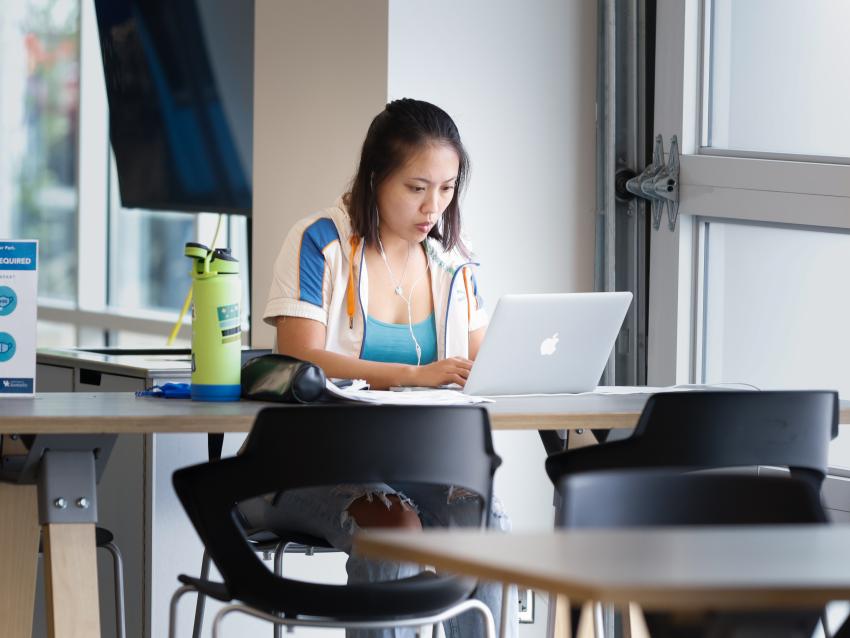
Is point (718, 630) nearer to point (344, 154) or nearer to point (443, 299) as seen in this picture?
point (443, 299)

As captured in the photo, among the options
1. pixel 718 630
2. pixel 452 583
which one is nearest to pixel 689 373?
pixel 452 583

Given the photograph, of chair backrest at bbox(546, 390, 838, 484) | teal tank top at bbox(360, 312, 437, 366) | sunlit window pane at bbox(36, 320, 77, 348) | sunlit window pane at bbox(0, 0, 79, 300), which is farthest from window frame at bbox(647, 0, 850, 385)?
sunlit window pane at bbox(36, 320, 77, 348)

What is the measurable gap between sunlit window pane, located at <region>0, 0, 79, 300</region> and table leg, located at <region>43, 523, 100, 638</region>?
16.3 ft

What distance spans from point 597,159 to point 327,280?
5.05 feet

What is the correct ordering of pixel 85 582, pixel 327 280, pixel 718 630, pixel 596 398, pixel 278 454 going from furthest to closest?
pixel 327 280 → pixel 596 398 → pixel 85 582 → pixel 278 454 → pixel 718 630

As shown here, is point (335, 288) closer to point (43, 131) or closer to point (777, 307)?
point (777, 307)

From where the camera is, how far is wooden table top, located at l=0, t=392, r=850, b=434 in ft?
7.33

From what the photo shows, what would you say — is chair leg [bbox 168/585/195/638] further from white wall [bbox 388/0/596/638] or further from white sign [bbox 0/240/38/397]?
white wall [bbox 388/0/596/638]

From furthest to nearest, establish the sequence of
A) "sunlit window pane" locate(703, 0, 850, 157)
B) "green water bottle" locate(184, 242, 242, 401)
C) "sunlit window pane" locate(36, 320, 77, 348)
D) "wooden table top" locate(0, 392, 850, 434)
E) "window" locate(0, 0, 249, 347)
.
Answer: "sunlit window pane" locate(36, 320, 77, 348) → "window" locate(0, 0, 249, 347) → "sunlit window pane" locate(703, 0, 850, 157) → "green water bottle" locate(184, 242, 242, 401) → "wooden table top" locate(0, 392, 850, 434)

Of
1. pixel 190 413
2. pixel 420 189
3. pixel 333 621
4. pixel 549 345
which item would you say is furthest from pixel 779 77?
pixel 333 621

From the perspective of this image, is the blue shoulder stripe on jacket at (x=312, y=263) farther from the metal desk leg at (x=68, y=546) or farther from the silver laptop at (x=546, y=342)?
the metal desk leg at (x=68, y=546)

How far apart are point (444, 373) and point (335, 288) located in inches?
15.6

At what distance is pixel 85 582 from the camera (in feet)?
7.66

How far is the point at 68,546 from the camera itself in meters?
2.33
